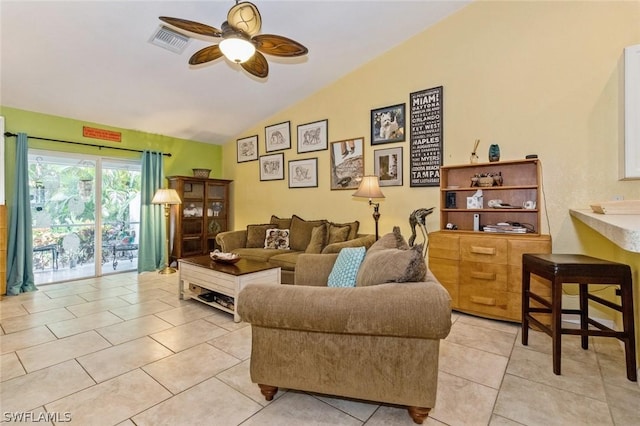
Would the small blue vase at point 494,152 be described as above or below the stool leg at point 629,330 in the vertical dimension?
above

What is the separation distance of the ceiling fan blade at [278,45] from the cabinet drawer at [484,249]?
7.65 feet

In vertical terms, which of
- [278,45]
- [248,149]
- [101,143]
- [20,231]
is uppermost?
[278,45]

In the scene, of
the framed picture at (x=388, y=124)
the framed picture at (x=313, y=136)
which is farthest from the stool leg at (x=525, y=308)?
the framed picture at (x=313, y=136)

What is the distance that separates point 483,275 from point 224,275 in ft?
8.18

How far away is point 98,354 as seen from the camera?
221 centimetres

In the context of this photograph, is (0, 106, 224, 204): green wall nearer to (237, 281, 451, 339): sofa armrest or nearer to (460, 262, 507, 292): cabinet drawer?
(237, 281, 451, 339): sofa armrest

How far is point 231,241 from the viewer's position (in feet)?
14.8

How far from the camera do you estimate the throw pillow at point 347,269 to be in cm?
205

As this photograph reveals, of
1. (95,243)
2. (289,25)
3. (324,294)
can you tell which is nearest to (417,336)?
(324,294)

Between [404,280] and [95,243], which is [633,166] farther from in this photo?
[95,243]

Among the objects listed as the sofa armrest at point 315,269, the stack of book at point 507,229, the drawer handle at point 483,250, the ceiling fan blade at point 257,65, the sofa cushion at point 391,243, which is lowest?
the sofa armrest at point 315,269

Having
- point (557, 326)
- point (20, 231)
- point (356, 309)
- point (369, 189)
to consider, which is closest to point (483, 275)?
point (557, 326)

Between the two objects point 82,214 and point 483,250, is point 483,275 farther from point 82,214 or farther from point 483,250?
point 82,214

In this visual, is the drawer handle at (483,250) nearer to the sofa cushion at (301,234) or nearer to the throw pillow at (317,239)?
the throw pillow at (317,239)
